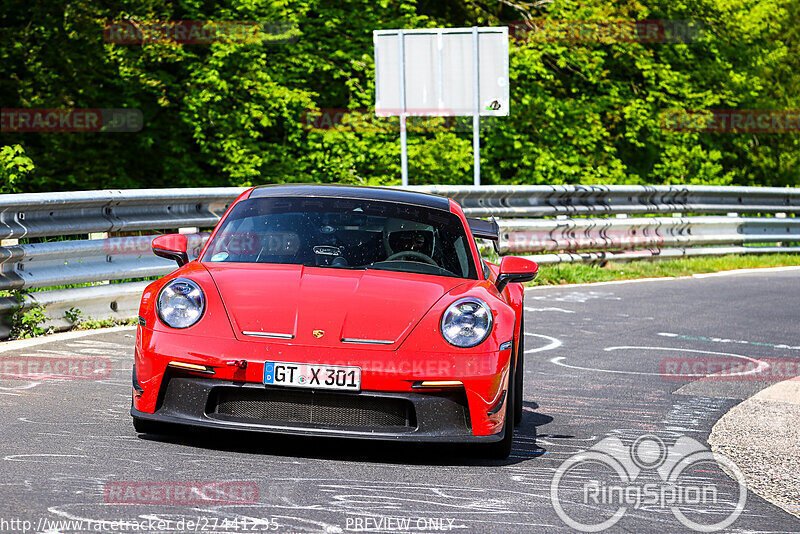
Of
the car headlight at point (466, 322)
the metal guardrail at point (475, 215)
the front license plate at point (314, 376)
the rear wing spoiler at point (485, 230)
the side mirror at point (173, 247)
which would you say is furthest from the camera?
the metal guardrail at point (475, 215)

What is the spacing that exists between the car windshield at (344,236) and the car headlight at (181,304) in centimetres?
55

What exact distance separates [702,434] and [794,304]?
7646mm

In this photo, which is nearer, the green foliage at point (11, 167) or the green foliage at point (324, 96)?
the green foliage at point (11, 167)

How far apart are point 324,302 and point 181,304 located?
25.4 inches

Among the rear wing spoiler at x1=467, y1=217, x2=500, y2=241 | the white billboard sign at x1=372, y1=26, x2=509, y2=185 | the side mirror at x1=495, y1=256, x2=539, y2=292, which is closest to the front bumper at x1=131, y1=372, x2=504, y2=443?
the side mirror at x1=495, y1=256, x2=539, y2=292

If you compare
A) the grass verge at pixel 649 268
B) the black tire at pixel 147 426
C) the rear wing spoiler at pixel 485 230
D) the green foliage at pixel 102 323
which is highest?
the rear wing spoiler at pixel 485 230

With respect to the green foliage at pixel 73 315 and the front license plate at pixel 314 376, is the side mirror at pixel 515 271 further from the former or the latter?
the green foliage at pixel 73 315

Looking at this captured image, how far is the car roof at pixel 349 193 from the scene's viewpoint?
684cm

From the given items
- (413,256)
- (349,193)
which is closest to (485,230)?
(349,193)

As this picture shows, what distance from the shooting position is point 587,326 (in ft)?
37.0

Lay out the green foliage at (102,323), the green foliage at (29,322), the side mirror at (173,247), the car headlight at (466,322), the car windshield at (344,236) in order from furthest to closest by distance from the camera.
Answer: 1. the green foliage at (102,323)
2. the green foliage at (29,322)
3. the side mirror at (173,247)
4. the car windshield at (344,236)
5. the car headlight at (466,322)

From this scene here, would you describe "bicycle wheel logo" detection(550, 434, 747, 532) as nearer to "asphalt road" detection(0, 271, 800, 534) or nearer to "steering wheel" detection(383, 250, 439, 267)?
"asphalt road" detection(0, 271, 800, 534)

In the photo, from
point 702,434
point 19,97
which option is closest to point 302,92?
point 19,97

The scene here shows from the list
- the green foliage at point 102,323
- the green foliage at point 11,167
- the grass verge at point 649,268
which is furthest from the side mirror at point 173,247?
the green foliage at point 11,167
